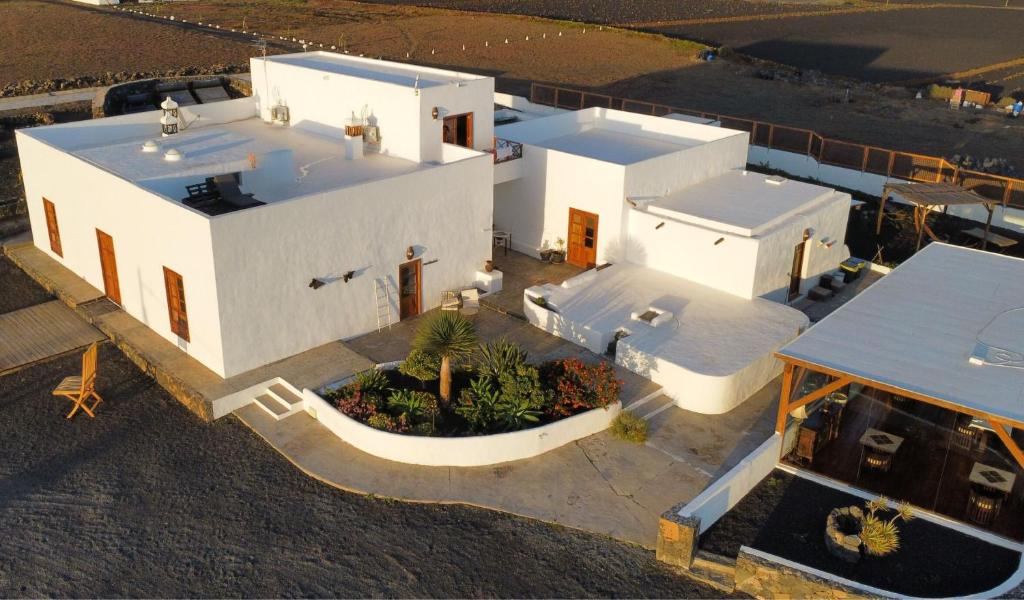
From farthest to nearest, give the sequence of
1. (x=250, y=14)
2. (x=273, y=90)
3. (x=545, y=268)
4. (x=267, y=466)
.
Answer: (x=250, y=14) < (x=273, y=90) < (x=545, y=268) < (x=267, y=466)

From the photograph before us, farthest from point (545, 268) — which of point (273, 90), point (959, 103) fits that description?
point (959, 103)

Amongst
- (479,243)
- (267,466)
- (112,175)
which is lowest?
(267,466)

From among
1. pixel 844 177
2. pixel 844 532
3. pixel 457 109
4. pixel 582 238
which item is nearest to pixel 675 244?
pixel 582 238

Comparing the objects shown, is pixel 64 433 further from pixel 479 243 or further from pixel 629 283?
pixel 629 283

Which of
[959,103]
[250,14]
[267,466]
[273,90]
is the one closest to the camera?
[267,466]

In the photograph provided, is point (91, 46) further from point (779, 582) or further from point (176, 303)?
point (779, 582)

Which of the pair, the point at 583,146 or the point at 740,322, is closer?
the point at 740,322

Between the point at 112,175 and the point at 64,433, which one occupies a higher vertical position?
the point at 112,175
